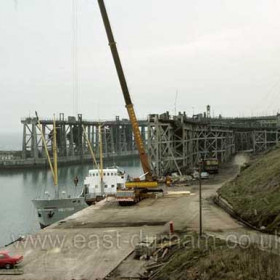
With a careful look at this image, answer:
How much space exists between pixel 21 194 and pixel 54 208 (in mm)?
A: 35682

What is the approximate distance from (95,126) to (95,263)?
6390 inches

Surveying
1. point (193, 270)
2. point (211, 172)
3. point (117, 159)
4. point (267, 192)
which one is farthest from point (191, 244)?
point (117, 159)

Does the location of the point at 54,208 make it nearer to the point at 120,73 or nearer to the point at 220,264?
the point at 120,73

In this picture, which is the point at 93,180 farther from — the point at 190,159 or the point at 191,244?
the point at 191,244

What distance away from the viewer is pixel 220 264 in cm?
1800

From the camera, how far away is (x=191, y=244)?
2312 cm

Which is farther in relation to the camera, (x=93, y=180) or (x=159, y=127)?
(x=159, y=127)

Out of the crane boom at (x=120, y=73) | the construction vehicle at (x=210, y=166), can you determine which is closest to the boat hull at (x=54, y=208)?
the crane boom at (x=120, y=73)

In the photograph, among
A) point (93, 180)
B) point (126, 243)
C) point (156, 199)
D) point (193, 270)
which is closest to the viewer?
point (193, 270)

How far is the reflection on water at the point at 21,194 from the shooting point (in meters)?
51.8

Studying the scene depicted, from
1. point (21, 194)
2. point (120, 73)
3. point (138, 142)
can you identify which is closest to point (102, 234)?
point (138, 142)

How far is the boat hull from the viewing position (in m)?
50.9

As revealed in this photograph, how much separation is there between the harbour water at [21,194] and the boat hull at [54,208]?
5.90ft

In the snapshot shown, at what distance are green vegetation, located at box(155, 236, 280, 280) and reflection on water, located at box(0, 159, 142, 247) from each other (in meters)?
27.6
